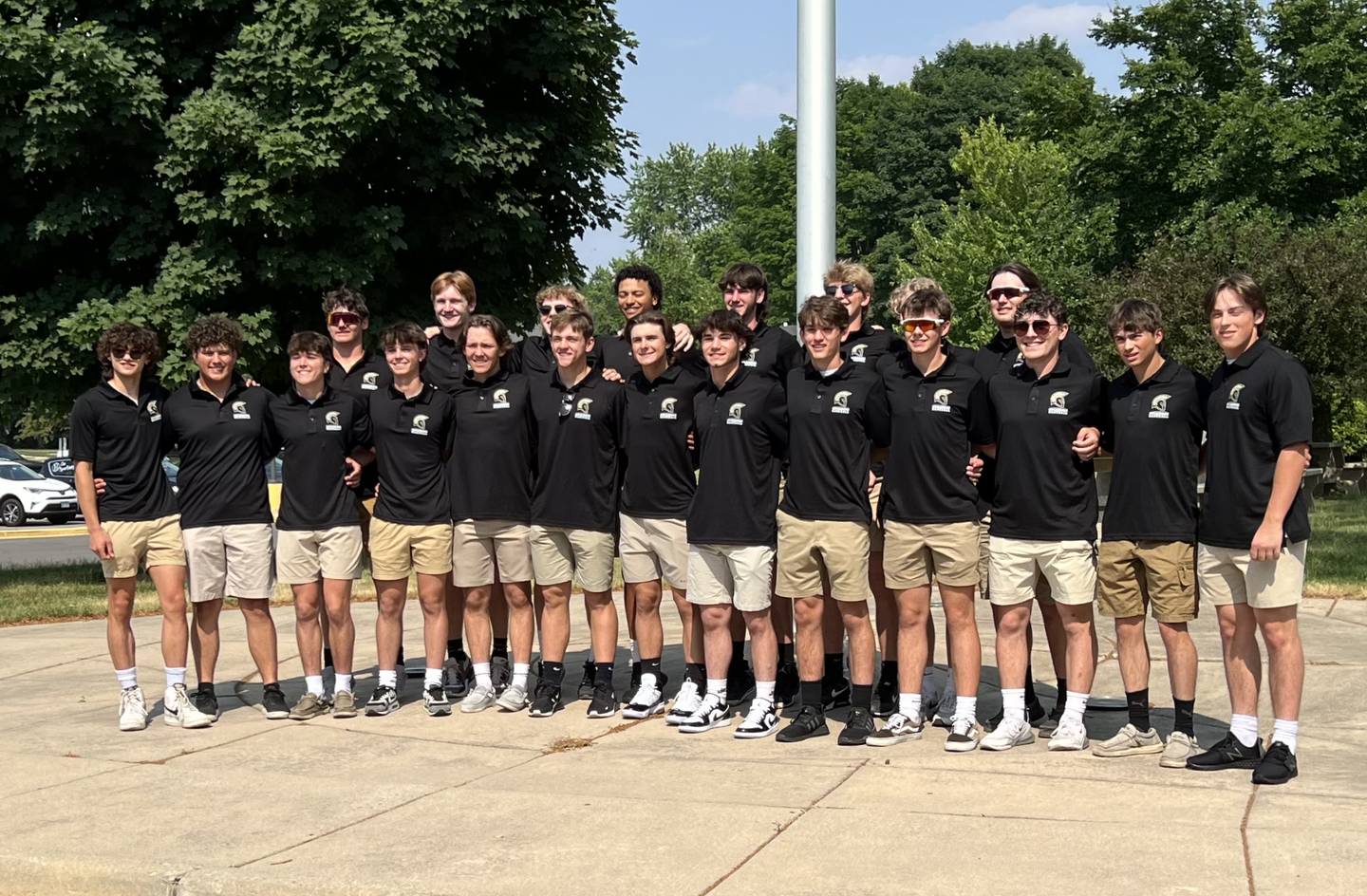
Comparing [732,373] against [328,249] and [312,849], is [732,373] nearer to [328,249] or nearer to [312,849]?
[312,849]

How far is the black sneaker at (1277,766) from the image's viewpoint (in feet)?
21.1

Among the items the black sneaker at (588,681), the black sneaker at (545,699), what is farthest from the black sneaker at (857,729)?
the black sneaker at (588,681)

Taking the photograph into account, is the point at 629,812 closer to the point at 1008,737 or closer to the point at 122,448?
the point at 1008,737

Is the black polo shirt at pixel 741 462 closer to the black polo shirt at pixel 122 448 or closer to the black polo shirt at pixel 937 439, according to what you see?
the black polo shirt at pixel 937 439

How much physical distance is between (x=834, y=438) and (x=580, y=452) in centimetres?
148

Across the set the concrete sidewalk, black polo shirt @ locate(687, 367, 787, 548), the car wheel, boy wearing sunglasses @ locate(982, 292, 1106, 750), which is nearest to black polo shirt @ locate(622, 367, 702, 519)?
black polo shirt @ locate(687, 367, 787, 548)

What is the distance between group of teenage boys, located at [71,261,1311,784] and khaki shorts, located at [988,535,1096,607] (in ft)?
0.04

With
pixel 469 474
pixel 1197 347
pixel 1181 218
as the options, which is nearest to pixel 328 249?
pixel 469 474

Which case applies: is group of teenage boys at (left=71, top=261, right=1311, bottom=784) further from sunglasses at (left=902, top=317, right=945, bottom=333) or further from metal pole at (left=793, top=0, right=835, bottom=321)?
metal pole at (left=793, top=0, right=835, bottom=321)

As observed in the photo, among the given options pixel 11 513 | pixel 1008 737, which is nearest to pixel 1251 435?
pixel 1008 737

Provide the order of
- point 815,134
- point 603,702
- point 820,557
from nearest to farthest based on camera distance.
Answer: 1. point 820,557
2. point 603,702
3. point 815,134

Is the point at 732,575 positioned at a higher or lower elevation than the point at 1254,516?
lower

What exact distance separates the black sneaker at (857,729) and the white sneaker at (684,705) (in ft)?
2.76

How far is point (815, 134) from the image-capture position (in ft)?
37.2
